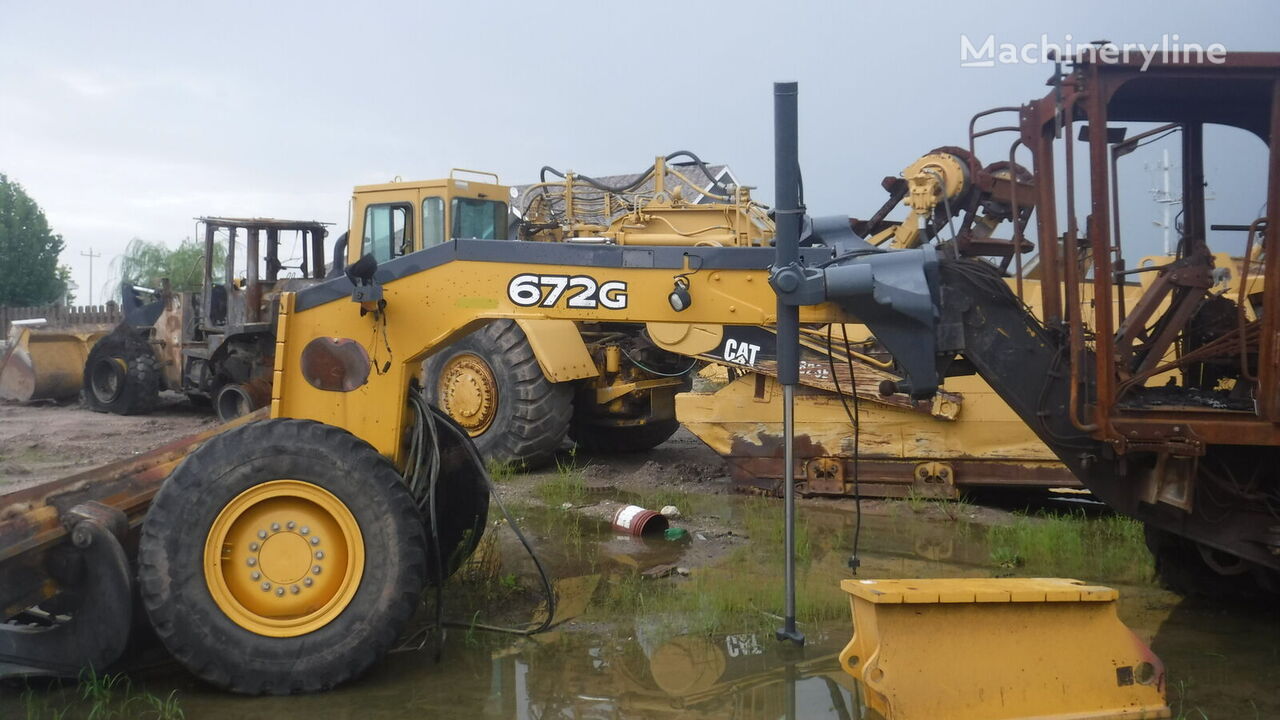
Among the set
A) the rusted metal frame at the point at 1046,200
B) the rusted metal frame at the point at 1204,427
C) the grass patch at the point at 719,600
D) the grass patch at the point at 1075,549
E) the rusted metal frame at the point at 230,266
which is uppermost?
the rusted metal frame at the point at 230,266

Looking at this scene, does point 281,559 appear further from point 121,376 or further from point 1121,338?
point 121,376

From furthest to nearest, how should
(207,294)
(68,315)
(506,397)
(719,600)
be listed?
1. (68,315)
2. (207,294)
3. (506,397)
4. (719,600)

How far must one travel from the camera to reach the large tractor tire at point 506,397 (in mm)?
9602

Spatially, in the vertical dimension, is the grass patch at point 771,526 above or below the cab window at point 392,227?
below

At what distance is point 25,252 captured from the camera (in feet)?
120

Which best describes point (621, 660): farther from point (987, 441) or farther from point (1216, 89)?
point (987, 441)

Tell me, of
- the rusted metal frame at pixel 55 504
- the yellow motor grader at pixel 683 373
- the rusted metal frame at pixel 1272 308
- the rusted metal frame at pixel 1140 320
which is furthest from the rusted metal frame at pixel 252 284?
the rusted metal frame at pixel 1272 308

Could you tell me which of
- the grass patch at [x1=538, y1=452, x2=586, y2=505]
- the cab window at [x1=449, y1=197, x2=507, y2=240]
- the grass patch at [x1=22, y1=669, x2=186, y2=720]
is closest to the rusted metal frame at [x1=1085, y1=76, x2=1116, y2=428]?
the grass patch at [x1=22, y1=669, x2=186, y2=720]

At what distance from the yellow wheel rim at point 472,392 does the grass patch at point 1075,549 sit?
14.8ft

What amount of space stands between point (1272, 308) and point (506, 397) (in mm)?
6385

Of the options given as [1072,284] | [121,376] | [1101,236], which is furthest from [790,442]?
[121,376]

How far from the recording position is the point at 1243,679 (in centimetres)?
453

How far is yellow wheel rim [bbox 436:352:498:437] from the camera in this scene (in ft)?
32.2

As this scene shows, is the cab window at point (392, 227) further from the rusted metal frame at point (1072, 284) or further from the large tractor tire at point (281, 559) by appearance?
the rusted metal frame at point (1072, 284)
